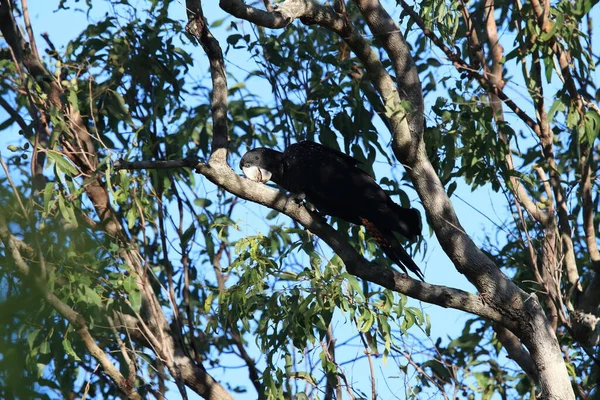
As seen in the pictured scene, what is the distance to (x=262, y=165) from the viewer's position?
169 inches

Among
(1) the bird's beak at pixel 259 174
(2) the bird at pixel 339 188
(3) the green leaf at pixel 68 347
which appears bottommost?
(3) the green leaf at pixel 68 347

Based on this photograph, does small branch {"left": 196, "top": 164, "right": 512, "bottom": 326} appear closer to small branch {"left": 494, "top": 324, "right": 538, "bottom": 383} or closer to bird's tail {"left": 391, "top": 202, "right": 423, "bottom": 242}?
bird's tail {"left": 391, "top": 202, "right": 423, "bottom": 242}

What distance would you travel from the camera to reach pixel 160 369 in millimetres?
4246

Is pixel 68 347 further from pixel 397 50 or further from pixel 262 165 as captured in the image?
pixel 397 50

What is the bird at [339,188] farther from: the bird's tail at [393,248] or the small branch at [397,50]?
the small branch at [397,50]

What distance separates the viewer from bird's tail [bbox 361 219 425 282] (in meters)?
3.30

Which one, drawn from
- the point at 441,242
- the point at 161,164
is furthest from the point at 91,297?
the point at 441,242

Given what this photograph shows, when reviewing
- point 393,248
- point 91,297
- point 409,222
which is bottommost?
point 91,297

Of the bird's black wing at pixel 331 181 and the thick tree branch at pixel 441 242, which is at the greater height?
the bird's black wing at pixel 331 181

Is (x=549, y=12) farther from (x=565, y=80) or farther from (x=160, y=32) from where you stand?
(x=160, y=32)

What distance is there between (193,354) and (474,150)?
2156 millimetres

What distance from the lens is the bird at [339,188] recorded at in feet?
11.6

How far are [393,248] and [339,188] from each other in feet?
1.59

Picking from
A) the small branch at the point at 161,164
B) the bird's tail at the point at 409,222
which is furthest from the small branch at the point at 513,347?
the small branch at the point at 161,164
